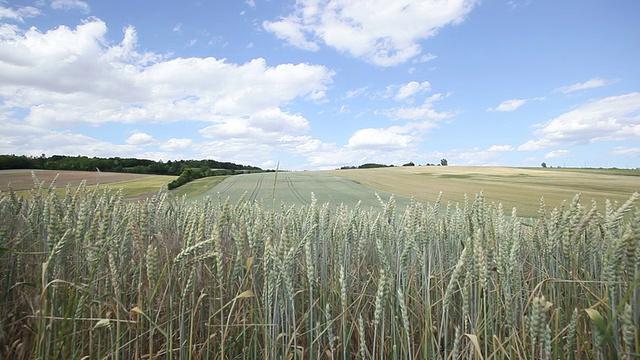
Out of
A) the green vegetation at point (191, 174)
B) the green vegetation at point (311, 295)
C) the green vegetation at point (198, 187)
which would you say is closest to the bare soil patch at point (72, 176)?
the green vegetation at point (191, 174)

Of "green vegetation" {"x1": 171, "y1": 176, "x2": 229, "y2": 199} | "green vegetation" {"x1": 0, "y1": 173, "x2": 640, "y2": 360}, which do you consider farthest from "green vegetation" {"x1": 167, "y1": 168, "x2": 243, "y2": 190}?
"green vegetation" {"x1": 0, "y1": 173, "x2": 640, "y2": 360}

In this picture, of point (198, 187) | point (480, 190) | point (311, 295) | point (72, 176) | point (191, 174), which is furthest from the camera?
point (191, 174)

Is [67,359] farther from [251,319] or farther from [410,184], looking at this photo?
[410,184]

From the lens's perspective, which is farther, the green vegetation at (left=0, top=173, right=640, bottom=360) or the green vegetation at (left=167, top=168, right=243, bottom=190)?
the green vegetation at (left=167, top=168, right=243, bottom=190)

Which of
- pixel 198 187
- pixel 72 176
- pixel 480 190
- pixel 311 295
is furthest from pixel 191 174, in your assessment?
pixel 311 295

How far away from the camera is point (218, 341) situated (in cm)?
190

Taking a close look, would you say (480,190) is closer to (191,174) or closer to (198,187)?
(198,187)

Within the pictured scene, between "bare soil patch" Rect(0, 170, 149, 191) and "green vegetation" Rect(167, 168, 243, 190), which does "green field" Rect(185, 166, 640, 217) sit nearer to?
"green vegetation" Rect(167, 168, 243, 190)

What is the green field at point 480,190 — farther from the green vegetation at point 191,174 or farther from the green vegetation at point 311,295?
the green vegetation at point 311,295

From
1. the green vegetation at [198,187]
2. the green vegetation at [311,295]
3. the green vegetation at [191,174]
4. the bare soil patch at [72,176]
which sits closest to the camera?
the green vegetation at [311,295]

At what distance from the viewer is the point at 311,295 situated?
159cm

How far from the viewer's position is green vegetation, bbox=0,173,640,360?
4.61ft

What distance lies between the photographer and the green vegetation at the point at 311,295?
55.3 inches

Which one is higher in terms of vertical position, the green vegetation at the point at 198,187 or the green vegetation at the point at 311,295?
the green vegetation at the point at 311,295
